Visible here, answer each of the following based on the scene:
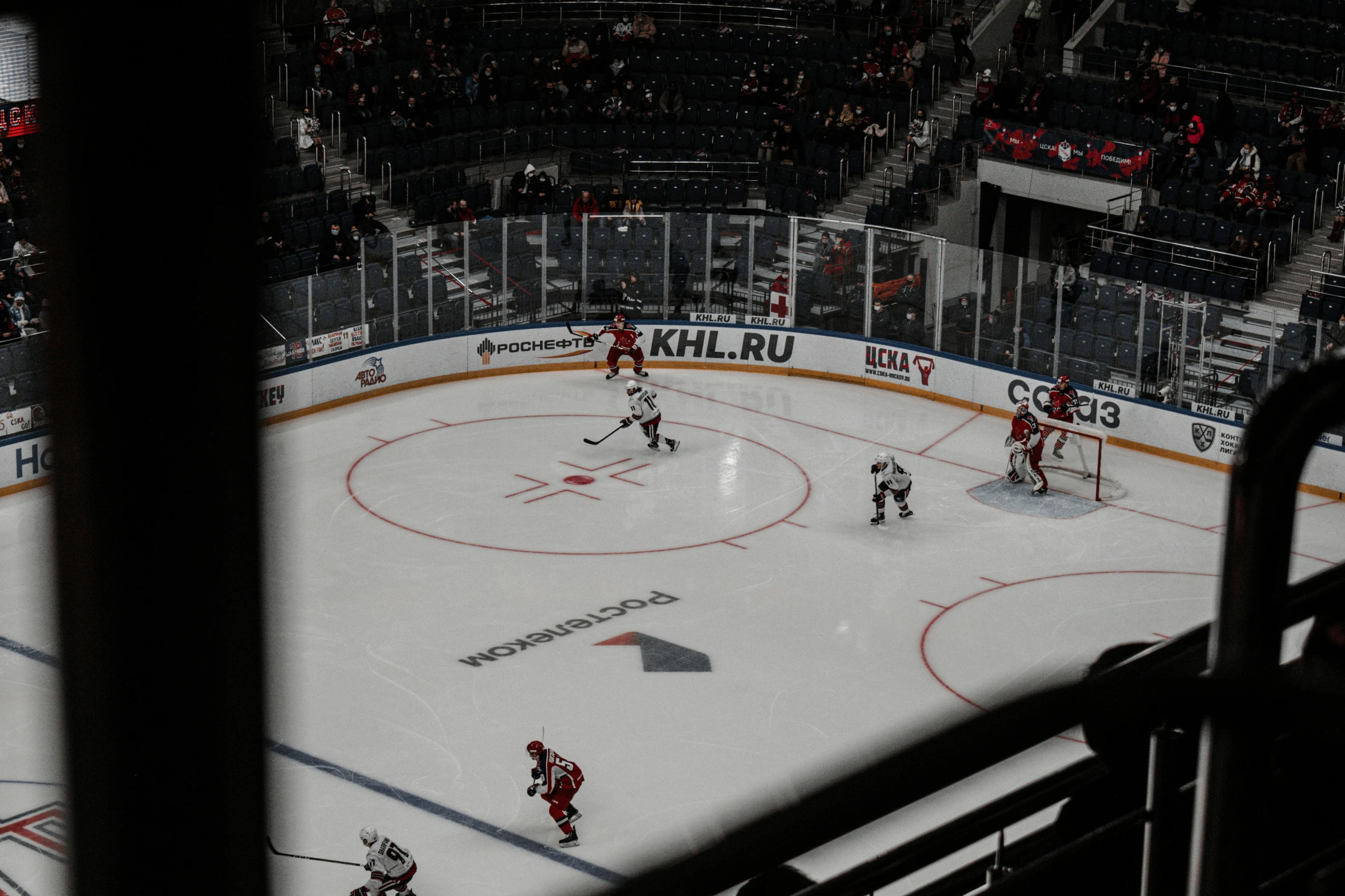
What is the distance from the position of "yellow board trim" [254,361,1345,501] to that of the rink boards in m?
0.02

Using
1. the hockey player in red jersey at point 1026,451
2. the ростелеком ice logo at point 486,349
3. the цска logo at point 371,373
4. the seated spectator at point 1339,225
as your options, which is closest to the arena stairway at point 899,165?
the seated spectator at point 1339,225

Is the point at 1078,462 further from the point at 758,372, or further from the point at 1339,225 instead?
the point at 1339,225

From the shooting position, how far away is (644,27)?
34.8m

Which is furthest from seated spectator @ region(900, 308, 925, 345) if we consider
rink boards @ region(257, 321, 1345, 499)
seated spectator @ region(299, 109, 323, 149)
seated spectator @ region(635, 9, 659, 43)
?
seated spectator @ region(299, 109, 323, 149)

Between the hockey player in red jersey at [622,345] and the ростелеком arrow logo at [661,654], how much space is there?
9.29 meters

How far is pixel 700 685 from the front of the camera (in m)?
17.3

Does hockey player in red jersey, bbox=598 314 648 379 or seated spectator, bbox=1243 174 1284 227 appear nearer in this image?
hockey player in red jersey, bbox=598 314 648 379

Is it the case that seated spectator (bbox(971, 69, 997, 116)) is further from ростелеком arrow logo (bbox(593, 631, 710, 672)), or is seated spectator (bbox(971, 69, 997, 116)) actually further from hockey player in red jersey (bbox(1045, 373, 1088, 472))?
ростелеком arrow logo (bbox(593, 631, 710, 672))

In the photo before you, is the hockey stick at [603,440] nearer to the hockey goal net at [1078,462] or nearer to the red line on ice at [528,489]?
the red line on ice at [528,489]

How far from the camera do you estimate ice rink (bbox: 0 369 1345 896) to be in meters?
14.9

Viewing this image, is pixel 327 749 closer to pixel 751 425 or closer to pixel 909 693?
pixel 909 693

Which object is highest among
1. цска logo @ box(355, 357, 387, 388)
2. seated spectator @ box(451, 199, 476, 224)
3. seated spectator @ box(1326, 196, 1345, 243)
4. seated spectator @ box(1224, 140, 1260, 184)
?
seated spectator @ box(1224, 140, 1260, 184)

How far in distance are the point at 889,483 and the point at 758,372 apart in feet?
25.5

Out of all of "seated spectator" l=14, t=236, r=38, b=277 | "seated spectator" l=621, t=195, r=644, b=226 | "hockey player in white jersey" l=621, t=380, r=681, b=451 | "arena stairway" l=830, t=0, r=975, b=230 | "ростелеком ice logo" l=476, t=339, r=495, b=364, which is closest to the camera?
"seated spectator" l=14, t=236, r=38, b=277
